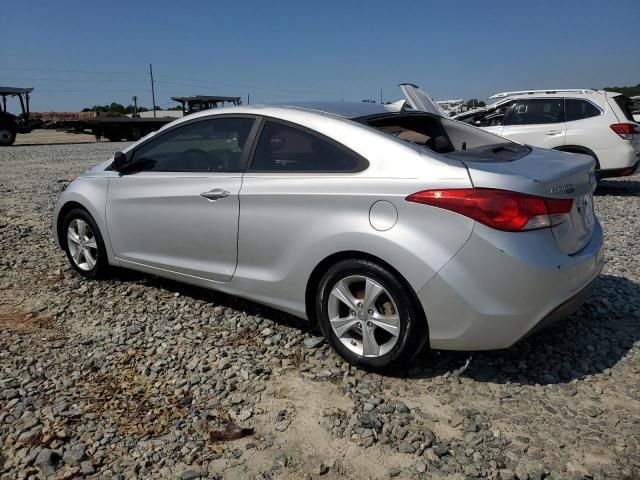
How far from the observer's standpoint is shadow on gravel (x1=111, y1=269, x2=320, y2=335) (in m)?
3.98

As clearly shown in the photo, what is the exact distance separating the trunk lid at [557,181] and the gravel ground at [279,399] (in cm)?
81

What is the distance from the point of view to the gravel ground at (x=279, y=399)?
2463 millimetres

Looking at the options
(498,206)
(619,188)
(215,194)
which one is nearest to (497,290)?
(498,206)

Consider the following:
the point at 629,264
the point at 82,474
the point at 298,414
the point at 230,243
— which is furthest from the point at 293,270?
the point at 629,264

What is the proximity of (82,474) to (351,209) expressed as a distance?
5.96 feet

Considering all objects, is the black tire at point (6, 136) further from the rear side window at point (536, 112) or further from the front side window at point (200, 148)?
the front side window at point (200, 148)

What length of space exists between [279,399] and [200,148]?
200 cm

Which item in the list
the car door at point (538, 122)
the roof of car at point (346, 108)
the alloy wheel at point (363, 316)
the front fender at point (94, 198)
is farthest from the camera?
the car door at point (538, 122)

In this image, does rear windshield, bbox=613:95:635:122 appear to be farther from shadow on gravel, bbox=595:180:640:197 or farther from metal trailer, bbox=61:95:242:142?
metal trailer, bbox=61:95:242:142

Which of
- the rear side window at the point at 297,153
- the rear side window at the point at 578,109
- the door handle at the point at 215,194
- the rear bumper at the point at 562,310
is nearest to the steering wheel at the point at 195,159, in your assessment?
the door handle at the point at 215,194

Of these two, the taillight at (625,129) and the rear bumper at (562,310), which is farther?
the taillight at (625,129)

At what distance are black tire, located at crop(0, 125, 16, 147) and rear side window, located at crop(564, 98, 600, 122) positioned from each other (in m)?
23.8

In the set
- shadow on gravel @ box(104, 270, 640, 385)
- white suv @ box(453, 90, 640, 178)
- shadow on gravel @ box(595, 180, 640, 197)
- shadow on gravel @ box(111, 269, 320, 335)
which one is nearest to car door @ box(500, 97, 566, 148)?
white suv @ box(453, 90, 640, 178)

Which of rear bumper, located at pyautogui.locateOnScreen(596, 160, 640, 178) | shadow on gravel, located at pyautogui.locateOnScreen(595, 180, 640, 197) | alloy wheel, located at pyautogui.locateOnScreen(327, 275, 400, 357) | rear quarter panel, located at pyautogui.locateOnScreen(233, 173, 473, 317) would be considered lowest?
shadow on gravel, located at pyautogui.locateOnScreen(595, 180, 640, 197)
